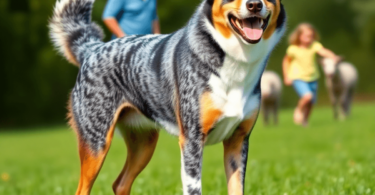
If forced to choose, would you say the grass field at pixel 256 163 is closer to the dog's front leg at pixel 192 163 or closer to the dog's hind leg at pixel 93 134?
the dog's hind leg at pixel 93 134

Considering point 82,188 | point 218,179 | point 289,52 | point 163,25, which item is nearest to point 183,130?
point 82,188

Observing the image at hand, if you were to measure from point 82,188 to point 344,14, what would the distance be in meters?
28.0

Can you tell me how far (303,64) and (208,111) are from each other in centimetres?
908

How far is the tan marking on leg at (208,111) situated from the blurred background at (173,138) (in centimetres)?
87

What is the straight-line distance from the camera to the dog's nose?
3.68 meters

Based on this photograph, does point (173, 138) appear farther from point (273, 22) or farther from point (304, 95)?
point (273, 22)

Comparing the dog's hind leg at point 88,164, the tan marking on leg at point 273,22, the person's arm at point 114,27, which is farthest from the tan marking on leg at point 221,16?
the person's arm at point 114,27

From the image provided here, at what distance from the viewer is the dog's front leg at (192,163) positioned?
404 centimetres

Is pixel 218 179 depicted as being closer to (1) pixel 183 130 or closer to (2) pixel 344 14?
(1) pixel 183 130

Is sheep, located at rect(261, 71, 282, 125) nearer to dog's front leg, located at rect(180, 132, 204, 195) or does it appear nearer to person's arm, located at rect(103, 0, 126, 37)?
person's arm, located at rect(103, 0, 126, 37)

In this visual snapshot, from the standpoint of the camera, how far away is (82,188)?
4723 mm

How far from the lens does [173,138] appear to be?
38.0 ft

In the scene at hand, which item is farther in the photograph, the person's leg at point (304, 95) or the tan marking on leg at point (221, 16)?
the person's leg at point (304, 95)

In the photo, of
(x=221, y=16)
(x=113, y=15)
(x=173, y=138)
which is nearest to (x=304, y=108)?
(x=173, y=138)
